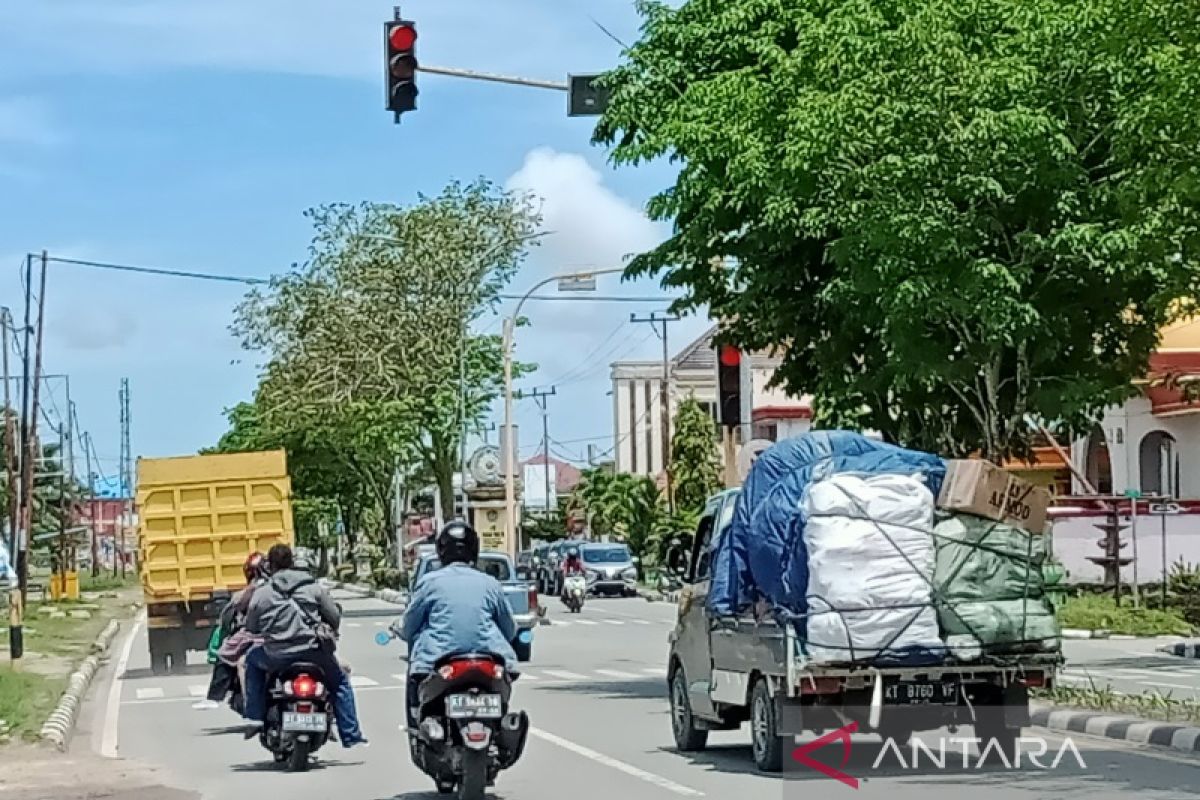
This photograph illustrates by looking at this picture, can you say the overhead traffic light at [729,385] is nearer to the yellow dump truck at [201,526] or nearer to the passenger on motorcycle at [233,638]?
the passenger on motorcycle at [233,638]

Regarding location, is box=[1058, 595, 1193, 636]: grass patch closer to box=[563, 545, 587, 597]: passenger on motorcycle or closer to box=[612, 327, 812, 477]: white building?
box=[563, 545, 587, 597]: passenger on motorcycle

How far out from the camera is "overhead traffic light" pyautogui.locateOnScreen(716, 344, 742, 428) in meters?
22.5

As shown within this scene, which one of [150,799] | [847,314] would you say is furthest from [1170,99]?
[150,799]

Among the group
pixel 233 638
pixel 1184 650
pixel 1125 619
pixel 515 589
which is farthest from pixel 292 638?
pixel 1125 619

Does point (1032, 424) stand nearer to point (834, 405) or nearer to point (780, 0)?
point (834, 405)

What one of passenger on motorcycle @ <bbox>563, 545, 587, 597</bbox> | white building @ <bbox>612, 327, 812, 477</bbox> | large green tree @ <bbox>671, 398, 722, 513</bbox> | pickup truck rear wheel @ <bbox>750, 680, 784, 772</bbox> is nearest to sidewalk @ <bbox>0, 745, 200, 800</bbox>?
pickup truck rear wheel @ <bbox>750, 680, 784, 772</bbox>

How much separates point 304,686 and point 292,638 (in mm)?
362

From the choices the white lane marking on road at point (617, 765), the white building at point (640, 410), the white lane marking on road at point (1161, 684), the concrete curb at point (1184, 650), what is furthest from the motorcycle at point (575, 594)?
the white building at point (640, 410)

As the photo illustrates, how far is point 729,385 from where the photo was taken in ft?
74.2

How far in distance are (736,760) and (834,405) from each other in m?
8.25

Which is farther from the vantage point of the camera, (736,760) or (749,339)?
(749,339)

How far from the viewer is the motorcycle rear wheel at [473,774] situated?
472 inches

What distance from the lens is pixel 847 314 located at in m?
21.7

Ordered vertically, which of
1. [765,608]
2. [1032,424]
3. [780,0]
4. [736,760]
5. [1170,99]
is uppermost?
[780,0]
